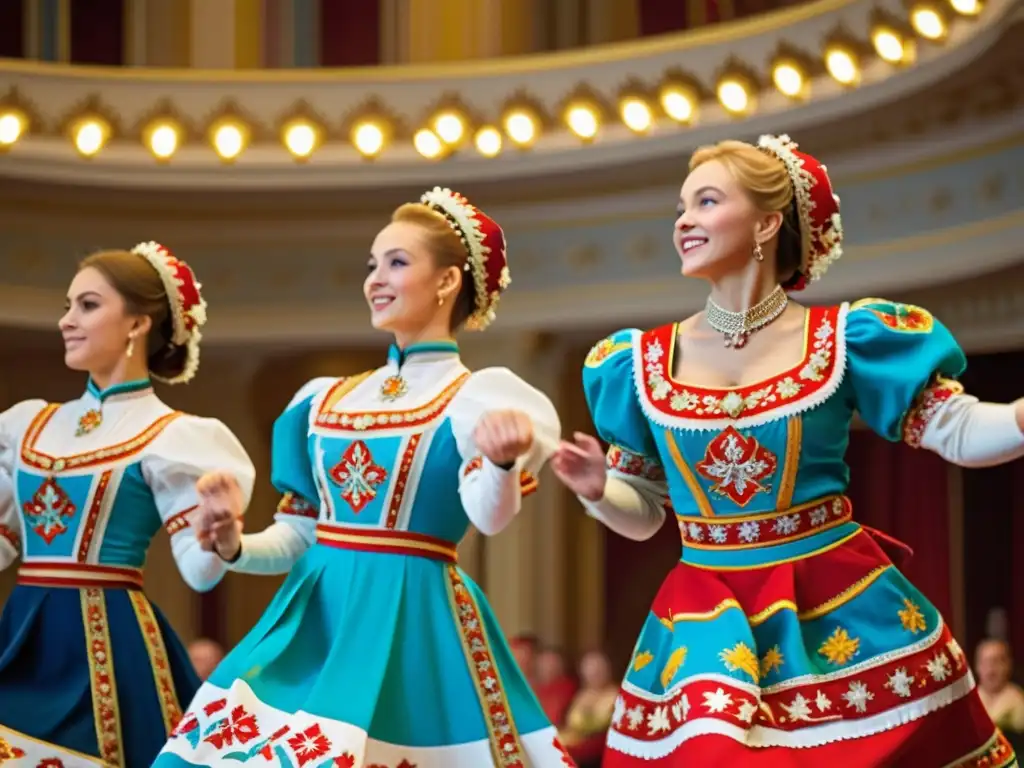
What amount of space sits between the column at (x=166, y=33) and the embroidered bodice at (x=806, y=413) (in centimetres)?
584

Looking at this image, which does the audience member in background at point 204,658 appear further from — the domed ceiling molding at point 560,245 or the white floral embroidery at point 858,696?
the white floral embroidery at point 858,696

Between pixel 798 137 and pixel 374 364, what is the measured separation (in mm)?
2850

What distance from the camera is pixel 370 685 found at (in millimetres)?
3270

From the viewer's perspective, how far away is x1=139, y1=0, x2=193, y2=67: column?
28.1ft

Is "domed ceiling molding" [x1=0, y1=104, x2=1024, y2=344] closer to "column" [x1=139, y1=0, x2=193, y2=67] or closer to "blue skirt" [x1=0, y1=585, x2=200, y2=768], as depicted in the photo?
"column" [x1=139, y1=0, x2=193, y2=67]

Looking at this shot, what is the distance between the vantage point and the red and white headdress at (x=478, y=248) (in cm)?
379

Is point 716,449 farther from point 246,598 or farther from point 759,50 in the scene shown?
point 246,598

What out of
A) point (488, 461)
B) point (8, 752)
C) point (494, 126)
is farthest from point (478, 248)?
point (494, 126)

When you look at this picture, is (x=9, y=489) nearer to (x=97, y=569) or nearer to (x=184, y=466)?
(x=97, y=569)

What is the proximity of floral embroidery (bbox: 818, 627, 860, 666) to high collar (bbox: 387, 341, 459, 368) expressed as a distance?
1049 millimetres

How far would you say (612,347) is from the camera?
3438 millimetres

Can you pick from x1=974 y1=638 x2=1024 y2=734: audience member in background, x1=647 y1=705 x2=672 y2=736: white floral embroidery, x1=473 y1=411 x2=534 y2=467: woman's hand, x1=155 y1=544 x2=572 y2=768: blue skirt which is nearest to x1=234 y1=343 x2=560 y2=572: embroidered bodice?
x1=155 y1=544 x2=572 y2=768: blue skirt

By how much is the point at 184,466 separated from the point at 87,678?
498mm

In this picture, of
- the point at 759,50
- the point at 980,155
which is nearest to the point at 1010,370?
the point at 980,155
